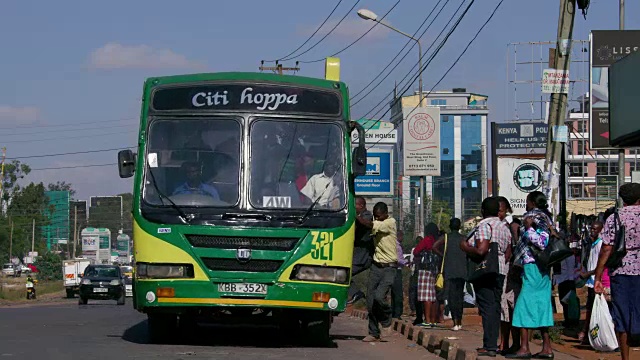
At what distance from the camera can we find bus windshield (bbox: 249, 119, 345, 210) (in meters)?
12.7

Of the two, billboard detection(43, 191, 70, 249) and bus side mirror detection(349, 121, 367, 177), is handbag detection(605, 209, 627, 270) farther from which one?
billboard detection(43, 191, 70, 249)

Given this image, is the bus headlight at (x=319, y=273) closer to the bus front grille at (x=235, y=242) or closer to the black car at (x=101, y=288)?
the bus front grille at (x=235, y=242)

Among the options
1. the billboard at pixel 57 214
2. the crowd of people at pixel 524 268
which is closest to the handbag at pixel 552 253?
→ the crowd of people at pixel 524 268

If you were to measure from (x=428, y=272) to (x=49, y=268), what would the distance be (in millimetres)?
96221

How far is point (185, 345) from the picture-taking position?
13422 millimetres

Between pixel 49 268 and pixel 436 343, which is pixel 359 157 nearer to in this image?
pixel 436 343

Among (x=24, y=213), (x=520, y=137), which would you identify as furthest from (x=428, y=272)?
(x=24, y=213)

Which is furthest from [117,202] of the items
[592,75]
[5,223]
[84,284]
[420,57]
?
[592,75]

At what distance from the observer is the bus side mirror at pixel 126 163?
12789 millimetres

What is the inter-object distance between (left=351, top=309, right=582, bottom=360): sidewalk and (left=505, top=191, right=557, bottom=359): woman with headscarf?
15.1 inches

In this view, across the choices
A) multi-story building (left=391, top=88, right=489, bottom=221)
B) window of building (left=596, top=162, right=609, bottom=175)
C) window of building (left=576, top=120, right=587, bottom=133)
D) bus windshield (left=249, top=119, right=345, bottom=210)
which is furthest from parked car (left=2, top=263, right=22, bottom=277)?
bus windshield (left=249, top=119, right=345, bottom=210)

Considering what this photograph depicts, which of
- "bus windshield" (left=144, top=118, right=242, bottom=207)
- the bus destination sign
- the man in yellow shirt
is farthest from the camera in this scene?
the man in yellow shirt

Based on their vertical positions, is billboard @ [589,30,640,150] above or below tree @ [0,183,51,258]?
above

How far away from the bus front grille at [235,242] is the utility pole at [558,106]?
220 inches
